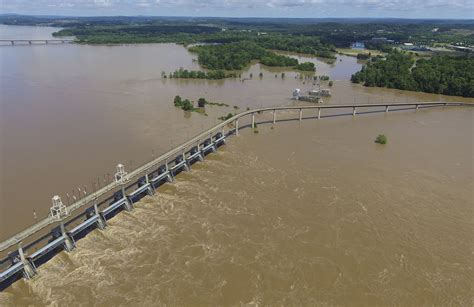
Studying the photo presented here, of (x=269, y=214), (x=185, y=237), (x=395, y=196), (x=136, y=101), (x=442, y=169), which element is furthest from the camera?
(x=136, y=101)

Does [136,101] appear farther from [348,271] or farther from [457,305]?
[457,305]

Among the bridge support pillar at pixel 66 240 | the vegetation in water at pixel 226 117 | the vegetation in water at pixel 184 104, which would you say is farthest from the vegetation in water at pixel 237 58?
the bridge support pillar at pixel 66 240

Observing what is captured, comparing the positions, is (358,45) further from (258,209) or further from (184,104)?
(258,209)

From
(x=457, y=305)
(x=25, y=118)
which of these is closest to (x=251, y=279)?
(x=457, y=305)

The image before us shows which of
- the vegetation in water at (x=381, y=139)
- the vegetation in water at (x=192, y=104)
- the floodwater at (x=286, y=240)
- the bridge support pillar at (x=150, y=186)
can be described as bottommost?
the floodwater at (x=286, y=240)

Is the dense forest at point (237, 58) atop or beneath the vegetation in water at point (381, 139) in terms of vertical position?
atop

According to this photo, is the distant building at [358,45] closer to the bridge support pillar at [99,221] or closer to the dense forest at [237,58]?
the dense forest at [237,58]

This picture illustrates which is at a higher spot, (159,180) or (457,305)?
(159,180)
